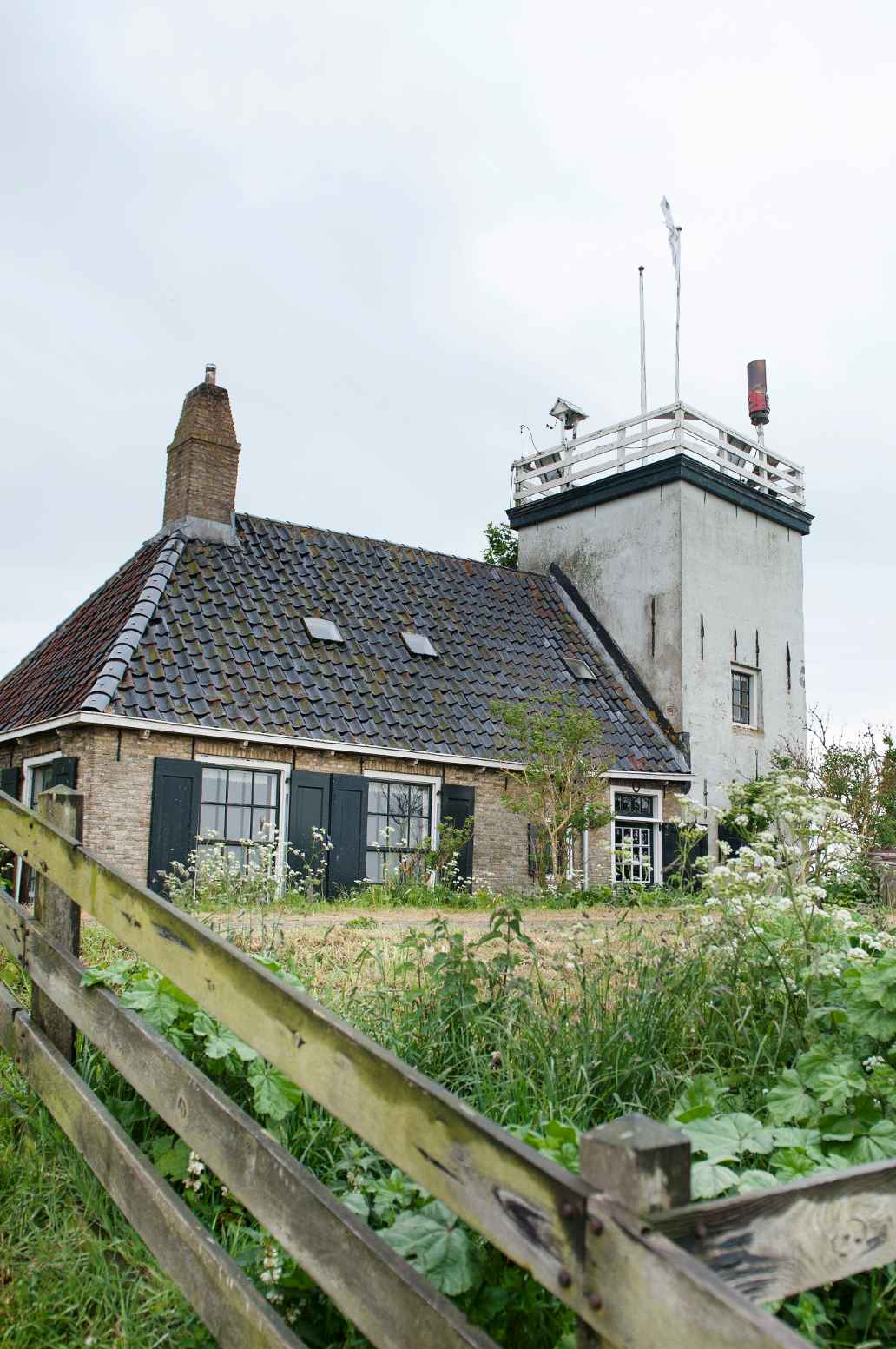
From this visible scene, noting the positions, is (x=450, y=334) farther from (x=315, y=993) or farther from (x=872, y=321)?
(x=315, y=993)

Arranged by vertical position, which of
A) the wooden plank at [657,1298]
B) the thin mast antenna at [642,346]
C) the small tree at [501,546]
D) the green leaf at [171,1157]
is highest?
the thin mast antenna at [642,346]

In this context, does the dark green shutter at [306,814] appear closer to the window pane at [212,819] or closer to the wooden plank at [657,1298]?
the window pane at [212,819]

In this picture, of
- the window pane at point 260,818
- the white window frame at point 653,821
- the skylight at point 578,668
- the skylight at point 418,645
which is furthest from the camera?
the skylight at point 578,668

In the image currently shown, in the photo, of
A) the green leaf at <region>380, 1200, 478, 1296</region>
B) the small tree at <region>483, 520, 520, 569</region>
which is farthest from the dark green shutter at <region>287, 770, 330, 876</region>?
the small tree at <region>483, 520, 520, 569</region>

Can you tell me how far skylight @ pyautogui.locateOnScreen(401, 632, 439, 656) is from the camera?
51.2 feet

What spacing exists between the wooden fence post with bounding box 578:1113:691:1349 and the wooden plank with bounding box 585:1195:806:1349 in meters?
0.02

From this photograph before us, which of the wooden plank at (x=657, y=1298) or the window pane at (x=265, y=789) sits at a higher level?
the window pane at (x=265, y=789)

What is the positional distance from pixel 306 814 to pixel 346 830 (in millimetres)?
593

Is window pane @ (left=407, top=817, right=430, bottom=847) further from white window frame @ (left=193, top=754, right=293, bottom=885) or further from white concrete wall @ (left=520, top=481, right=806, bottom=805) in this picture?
white concrete wall @ (left=520, top=481, right=806, bottom=805)

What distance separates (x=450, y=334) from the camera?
1352 cm

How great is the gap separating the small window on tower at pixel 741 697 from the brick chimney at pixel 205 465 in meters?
9.30

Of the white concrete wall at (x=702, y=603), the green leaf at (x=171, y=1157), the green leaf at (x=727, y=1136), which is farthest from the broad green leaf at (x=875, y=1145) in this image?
the white concrete wall at (x=702, y=603)

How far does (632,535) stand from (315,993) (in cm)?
1528

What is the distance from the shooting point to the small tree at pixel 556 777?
1408 centimetres
